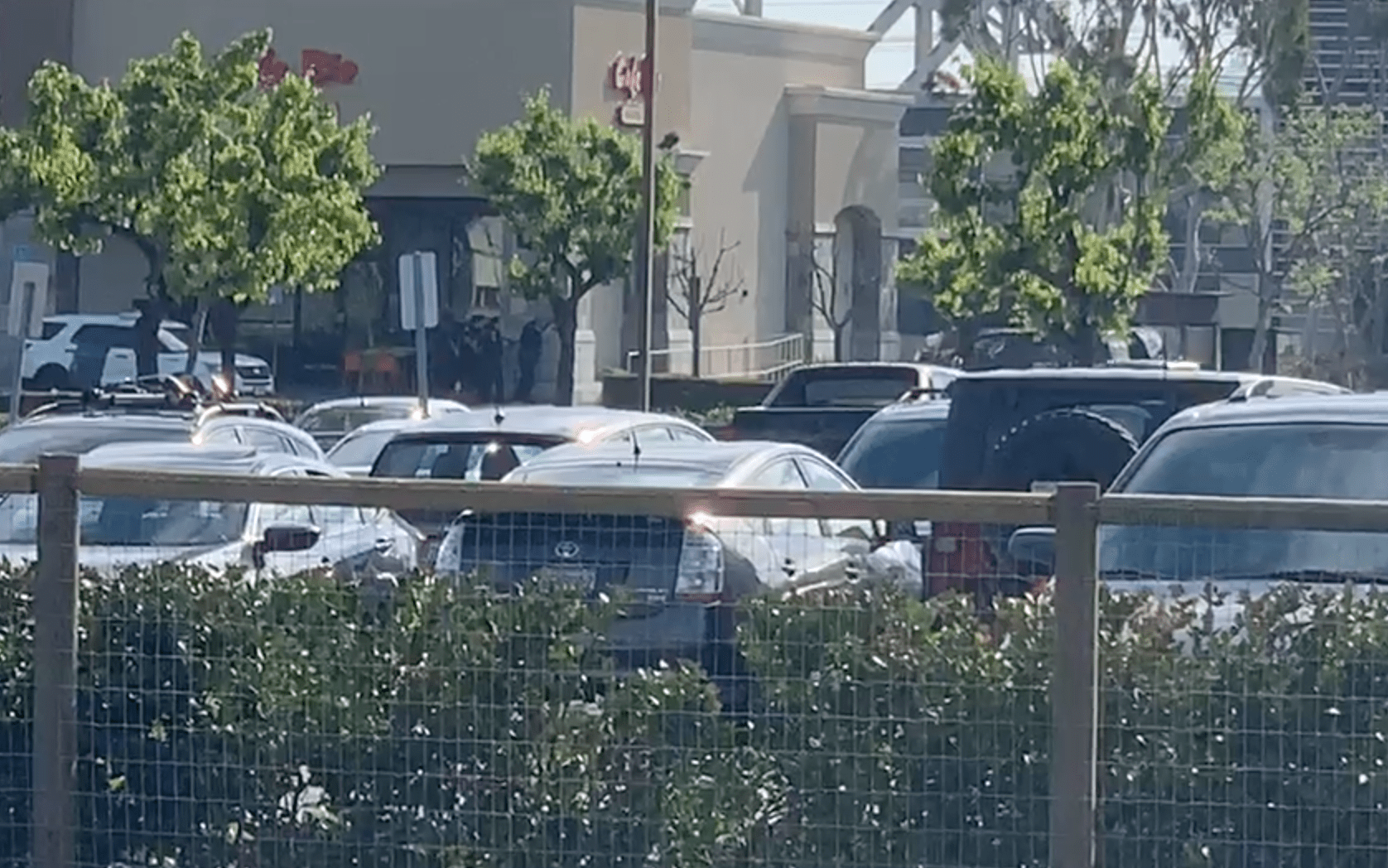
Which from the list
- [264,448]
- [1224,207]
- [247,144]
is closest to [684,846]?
[264,448]

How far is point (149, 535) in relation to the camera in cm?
942

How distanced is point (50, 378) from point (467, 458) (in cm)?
2659

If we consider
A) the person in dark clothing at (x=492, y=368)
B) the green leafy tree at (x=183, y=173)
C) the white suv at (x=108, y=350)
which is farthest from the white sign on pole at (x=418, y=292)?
the person in dark clothing at (x=492, y=368)

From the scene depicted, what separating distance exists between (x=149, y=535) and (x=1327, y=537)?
4.17 metres

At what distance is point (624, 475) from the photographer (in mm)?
11914

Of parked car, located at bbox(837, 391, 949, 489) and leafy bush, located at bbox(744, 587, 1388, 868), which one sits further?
parked car, located at bbox(837, 391, 949, 489)

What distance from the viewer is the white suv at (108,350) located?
39812 millimetres

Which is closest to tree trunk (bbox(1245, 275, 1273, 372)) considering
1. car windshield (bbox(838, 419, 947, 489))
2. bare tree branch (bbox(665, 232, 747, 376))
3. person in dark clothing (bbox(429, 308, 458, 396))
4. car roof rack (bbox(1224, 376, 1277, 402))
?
bare tree branch (bbox(665, 232, 747, 376))

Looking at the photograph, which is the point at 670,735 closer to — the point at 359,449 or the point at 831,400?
the point at 359,449

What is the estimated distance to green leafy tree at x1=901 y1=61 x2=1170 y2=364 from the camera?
36.7m

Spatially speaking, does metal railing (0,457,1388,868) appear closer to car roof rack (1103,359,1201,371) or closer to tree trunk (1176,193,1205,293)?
car roof rack (1103,359,1201,371)

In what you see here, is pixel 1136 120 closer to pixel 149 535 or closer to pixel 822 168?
pixel 822 168

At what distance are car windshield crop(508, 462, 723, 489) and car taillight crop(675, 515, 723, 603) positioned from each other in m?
4.61

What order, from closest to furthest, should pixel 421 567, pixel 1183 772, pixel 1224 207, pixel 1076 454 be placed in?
1. pixel 1183 772
2. pixel 421 567
3. pixel 1076 454
4. pixel 1224 207
